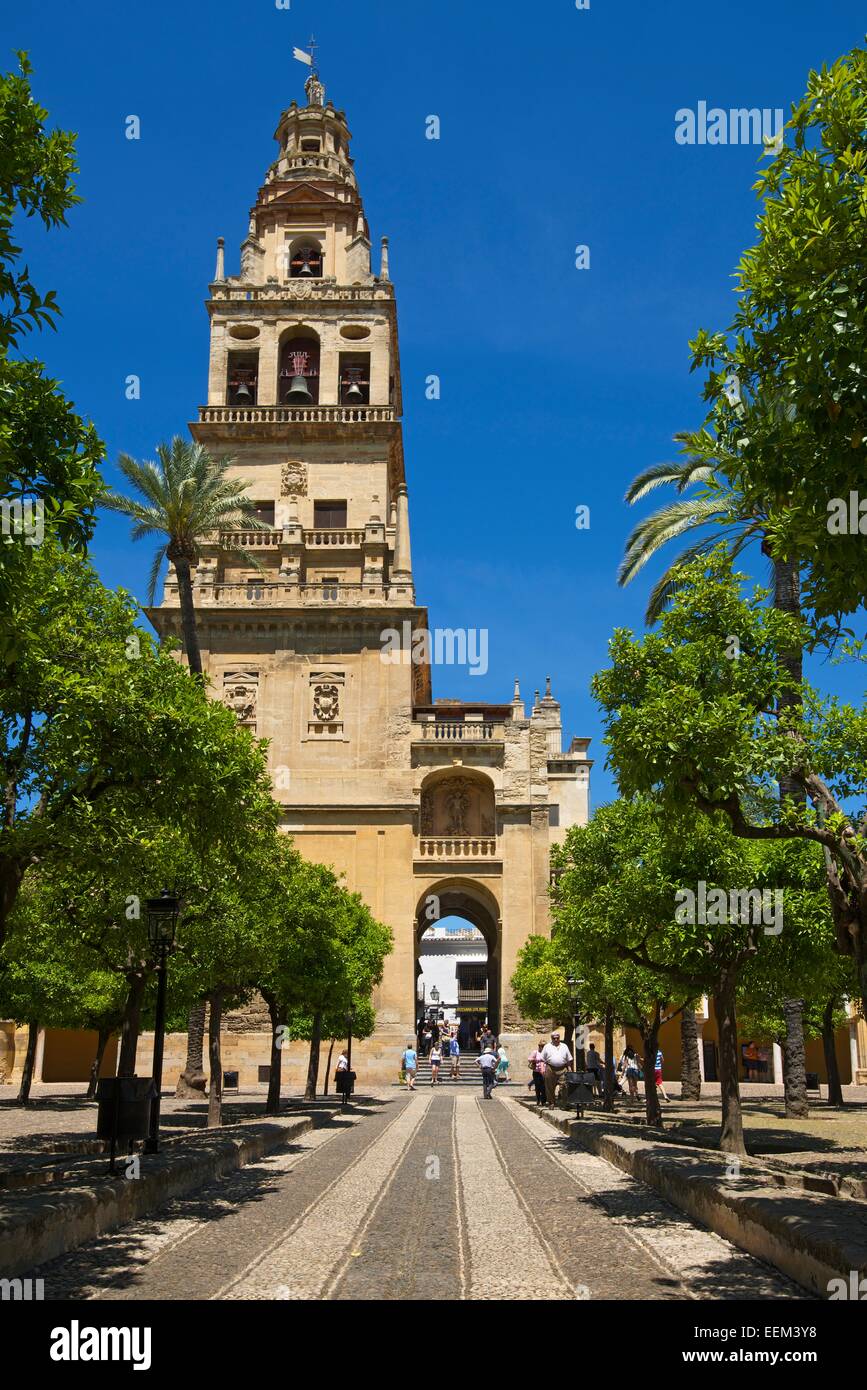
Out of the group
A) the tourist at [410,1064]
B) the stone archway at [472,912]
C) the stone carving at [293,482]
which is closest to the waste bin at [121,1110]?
the tourist at [410,1064]

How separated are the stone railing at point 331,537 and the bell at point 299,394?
596cm

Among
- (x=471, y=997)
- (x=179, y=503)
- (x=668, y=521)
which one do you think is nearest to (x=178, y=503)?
(x=179, y=503)

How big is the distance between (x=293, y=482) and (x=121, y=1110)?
133 feet

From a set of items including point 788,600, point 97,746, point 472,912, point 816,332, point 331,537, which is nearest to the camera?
point 816,332

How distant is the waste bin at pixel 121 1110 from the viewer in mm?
12078

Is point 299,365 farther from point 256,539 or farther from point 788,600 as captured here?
point 788,600

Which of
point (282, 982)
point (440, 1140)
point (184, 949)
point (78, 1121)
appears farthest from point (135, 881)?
point (78, 1121)

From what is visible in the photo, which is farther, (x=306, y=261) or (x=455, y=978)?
(x=455, y=978)

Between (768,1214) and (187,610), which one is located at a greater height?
(187,610)

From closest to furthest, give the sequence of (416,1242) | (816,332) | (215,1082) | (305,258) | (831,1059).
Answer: (816,332) < (416,1242) < (215,1082) < (831,1059) < (305,258)

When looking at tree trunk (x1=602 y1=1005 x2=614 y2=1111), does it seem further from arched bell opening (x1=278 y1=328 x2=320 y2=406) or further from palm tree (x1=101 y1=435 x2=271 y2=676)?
arched bell opening (x1=278 y1=328 x2=320 y2=406)

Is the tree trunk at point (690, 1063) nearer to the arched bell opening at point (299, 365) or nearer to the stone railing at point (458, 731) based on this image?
the stone railing at point (458, 731)

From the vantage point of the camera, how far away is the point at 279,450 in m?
50.8

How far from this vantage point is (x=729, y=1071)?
1588 centimetres
